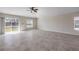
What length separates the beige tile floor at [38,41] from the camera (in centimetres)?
232

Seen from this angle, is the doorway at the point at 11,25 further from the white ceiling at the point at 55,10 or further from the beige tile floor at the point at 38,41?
the white ceiling at the point at 55,10

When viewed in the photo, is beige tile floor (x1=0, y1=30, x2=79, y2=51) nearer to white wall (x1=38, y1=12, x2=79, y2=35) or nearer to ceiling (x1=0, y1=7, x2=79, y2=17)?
white wall (x1=38, y1=12, x2=79, y2=35)

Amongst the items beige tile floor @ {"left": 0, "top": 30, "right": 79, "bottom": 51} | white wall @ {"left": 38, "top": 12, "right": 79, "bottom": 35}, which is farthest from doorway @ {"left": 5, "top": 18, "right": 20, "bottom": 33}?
white wall @ {"left": 38, "top": 12, "right": 79, "bottom": 35}

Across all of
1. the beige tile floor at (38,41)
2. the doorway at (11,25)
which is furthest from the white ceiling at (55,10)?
the doorway at (11,25)

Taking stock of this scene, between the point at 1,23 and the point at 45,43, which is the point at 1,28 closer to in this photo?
the point at 1,23

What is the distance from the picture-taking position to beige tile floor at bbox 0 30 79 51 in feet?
7.61

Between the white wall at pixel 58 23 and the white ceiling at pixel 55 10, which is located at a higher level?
the white ceiling at pixel 55 10

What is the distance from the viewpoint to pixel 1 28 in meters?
2.31

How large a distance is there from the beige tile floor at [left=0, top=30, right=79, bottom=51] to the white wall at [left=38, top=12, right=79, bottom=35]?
0.14 metres

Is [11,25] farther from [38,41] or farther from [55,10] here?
[55,10]

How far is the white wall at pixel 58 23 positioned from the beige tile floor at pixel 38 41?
0.47 feet

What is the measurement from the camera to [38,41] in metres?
2.42

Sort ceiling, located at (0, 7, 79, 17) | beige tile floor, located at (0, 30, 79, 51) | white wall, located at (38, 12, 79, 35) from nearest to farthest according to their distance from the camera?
1. ceiling, located at (0, 7, 79, 17)
2. beige tile floor, located at (0, 30, 79, 51)
3. white wall, located at (38, 12, 79, 35)
